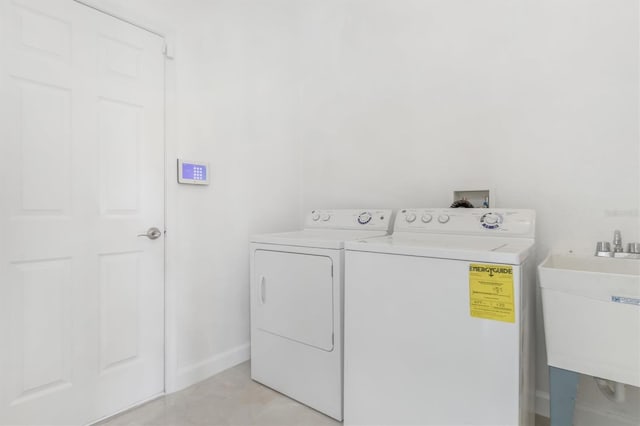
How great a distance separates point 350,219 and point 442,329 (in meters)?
1.07

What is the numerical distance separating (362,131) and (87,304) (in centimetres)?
199

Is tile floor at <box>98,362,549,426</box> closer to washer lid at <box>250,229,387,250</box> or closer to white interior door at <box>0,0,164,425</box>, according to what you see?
white interior door at <box>0,0,164,425</box>

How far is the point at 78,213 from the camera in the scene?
1620 millimetres

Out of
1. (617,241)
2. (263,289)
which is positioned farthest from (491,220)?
(263,289)

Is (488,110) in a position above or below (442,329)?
above

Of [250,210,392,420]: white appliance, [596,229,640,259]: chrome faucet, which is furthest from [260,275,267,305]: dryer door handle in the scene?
[596,229,640,259]: chrome faucet

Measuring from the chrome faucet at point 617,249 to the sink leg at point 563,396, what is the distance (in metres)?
0.60

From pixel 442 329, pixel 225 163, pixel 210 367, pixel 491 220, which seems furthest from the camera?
pixel 225 163

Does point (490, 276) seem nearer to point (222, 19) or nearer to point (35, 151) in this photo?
point (35, 151)

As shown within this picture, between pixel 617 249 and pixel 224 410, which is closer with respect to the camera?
pixel 617 249

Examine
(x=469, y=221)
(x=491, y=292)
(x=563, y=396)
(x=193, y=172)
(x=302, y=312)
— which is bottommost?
(x=563, y=396)

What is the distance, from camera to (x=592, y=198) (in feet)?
5.41

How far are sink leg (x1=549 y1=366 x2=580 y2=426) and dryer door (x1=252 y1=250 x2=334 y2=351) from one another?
0.95m

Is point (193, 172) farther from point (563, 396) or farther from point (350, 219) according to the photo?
point (563, 396)
